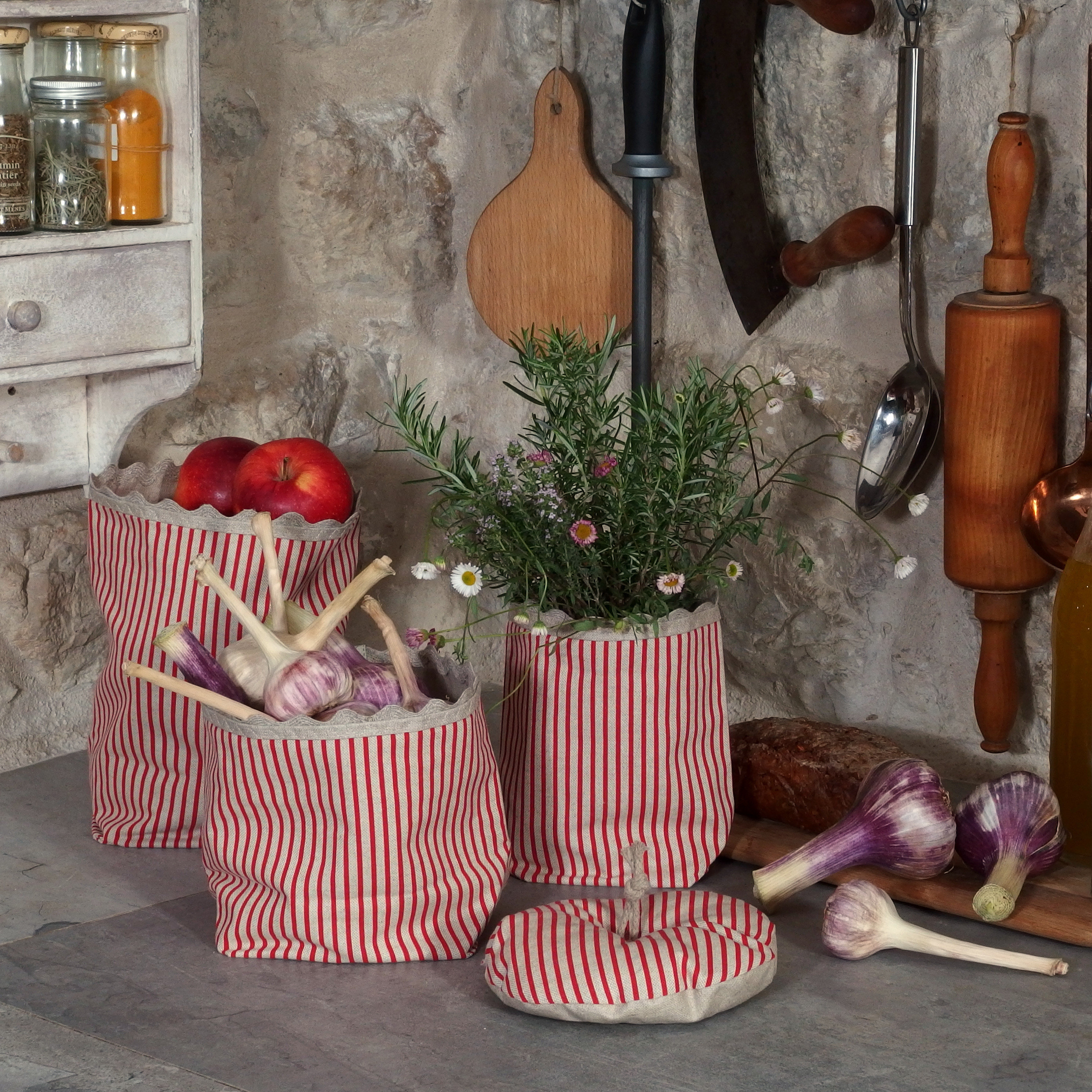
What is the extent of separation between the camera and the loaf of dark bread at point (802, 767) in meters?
1.11

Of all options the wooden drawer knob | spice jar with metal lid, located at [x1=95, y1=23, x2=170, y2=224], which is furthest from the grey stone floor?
spice jar with metal lid, located at [x1=95, y1=23, x2=170, y2=224]

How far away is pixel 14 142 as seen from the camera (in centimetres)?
105

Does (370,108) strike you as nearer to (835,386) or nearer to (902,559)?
(835,386)

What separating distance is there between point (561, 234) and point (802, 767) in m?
0.50

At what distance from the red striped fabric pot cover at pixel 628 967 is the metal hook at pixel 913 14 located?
1.98 feet

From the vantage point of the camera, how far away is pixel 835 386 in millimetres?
1216

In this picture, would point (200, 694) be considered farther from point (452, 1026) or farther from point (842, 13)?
point (842, 13)

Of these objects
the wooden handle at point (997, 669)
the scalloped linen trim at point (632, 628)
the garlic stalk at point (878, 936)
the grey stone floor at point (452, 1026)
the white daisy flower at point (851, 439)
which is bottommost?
the grey stone floor at point (452, 1026)

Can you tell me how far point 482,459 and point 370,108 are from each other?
323mm

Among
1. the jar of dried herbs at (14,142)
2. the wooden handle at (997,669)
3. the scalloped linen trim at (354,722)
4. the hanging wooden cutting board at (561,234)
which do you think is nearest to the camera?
the scalloped linen trim at (354,722)

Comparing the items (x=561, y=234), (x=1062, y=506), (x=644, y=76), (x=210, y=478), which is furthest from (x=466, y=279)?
(x=1062, y=506)

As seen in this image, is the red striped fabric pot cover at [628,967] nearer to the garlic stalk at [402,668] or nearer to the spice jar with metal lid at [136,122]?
the garlic stalk at [402,668]

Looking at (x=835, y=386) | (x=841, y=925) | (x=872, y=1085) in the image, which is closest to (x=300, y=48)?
(x=835, y=386)

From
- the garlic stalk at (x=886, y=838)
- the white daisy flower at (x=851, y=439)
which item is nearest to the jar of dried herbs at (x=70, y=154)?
the white daisy flower at (x=851, y=439)
